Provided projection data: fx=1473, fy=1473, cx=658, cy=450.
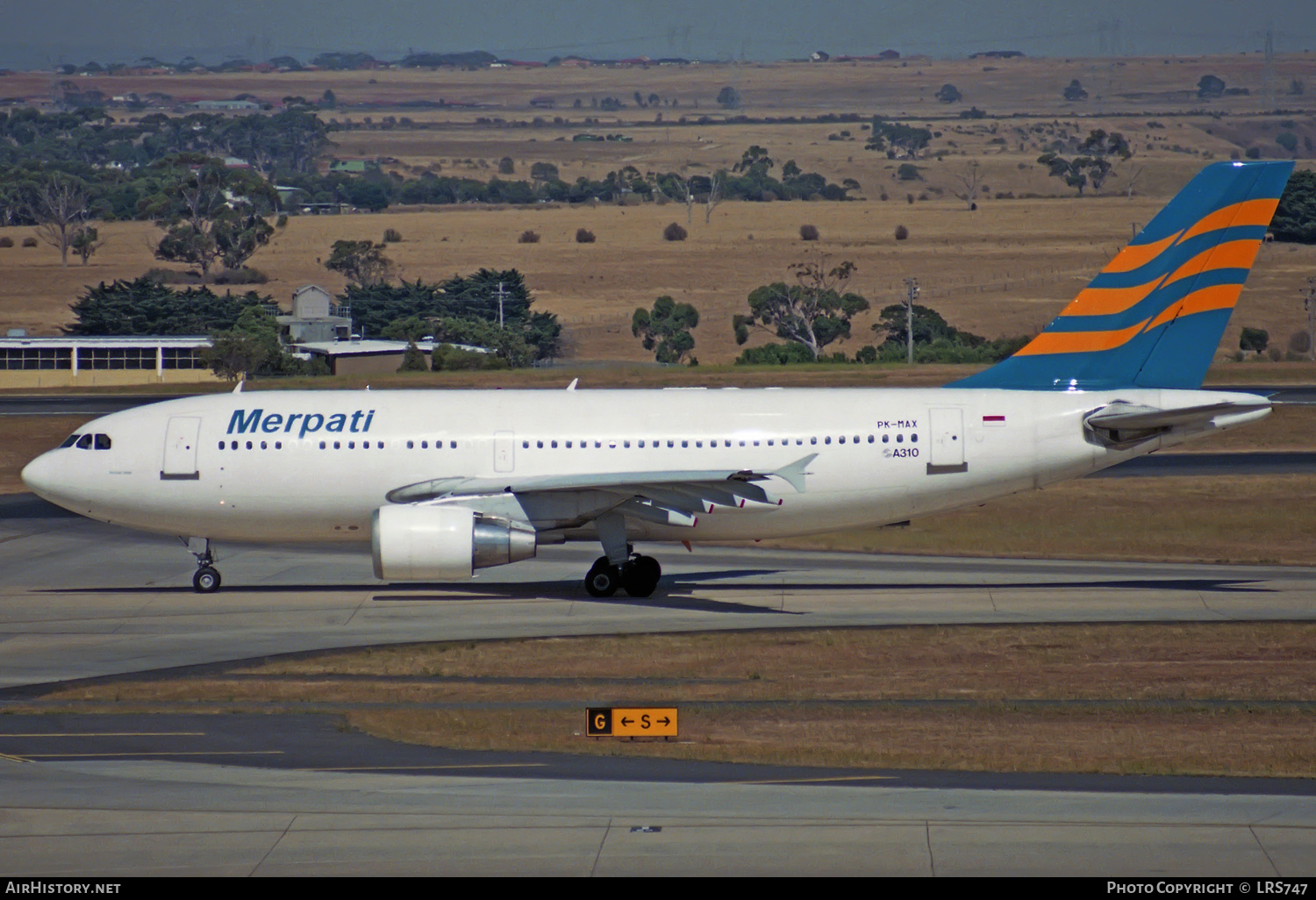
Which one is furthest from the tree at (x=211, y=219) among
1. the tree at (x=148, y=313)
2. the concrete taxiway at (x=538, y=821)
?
the concrete taxiway at (x=538, y=821)

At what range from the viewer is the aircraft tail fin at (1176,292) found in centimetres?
3186

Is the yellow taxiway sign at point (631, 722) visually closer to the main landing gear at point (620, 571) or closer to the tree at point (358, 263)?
the main landing gear at point (620, 571)

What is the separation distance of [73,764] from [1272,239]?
133818 mm

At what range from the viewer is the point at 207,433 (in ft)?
106

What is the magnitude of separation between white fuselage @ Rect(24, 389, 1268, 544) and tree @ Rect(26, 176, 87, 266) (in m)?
125

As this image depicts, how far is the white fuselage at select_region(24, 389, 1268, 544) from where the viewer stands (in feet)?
→ 104

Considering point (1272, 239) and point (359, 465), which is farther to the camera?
point (1272, 239)

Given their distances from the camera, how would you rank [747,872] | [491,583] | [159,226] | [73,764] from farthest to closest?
[159,226], [491,583], [73,764], [747,872]

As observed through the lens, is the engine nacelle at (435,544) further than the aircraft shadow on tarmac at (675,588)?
No

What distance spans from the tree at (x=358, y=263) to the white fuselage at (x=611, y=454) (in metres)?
104

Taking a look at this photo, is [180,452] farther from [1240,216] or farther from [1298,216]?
[1298,216]

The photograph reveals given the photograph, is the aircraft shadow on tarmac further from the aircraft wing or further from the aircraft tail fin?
the aircraft tail fin

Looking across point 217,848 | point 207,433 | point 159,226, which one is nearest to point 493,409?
point 207,433

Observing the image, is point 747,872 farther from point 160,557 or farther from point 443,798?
point 160,557
